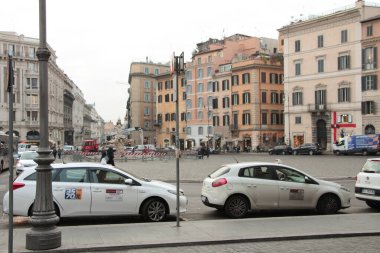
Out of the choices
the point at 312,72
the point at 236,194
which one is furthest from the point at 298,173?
the point at 312,72

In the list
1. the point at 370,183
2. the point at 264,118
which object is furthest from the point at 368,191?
the point at 264,118

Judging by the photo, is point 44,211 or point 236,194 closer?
point 44,211

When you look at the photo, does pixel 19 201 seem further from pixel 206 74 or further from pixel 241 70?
pixel 206 74

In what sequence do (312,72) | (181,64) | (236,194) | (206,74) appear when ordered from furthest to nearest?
(206,74) < (312,72) < (236,194) < (181,64)

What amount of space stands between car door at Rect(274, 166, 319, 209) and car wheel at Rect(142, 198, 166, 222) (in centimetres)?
330

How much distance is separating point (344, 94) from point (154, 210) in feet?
190

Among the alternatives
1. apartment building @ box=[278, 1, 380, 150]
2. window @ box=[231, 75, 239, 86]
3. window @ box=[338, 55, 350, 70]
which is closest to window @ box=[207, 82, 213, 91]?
window @ box=[231, 75, 239, 86]

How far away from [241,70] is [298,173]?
69.5m

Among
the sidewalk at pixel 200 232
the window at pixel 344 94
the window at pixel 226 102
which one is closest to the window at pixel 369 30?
the window at pixel 344 94

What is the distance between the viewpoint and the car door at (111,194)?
11477mm

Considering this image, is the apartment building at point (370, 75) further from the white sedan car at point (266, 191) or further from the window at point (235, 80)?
the white sedan car at point (266, 191)

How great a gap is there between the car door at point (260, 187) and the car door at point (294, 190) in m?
0.20

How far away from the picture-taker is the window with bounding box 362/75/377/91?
2395 inches

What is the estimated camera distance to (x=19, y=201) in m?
11.3
